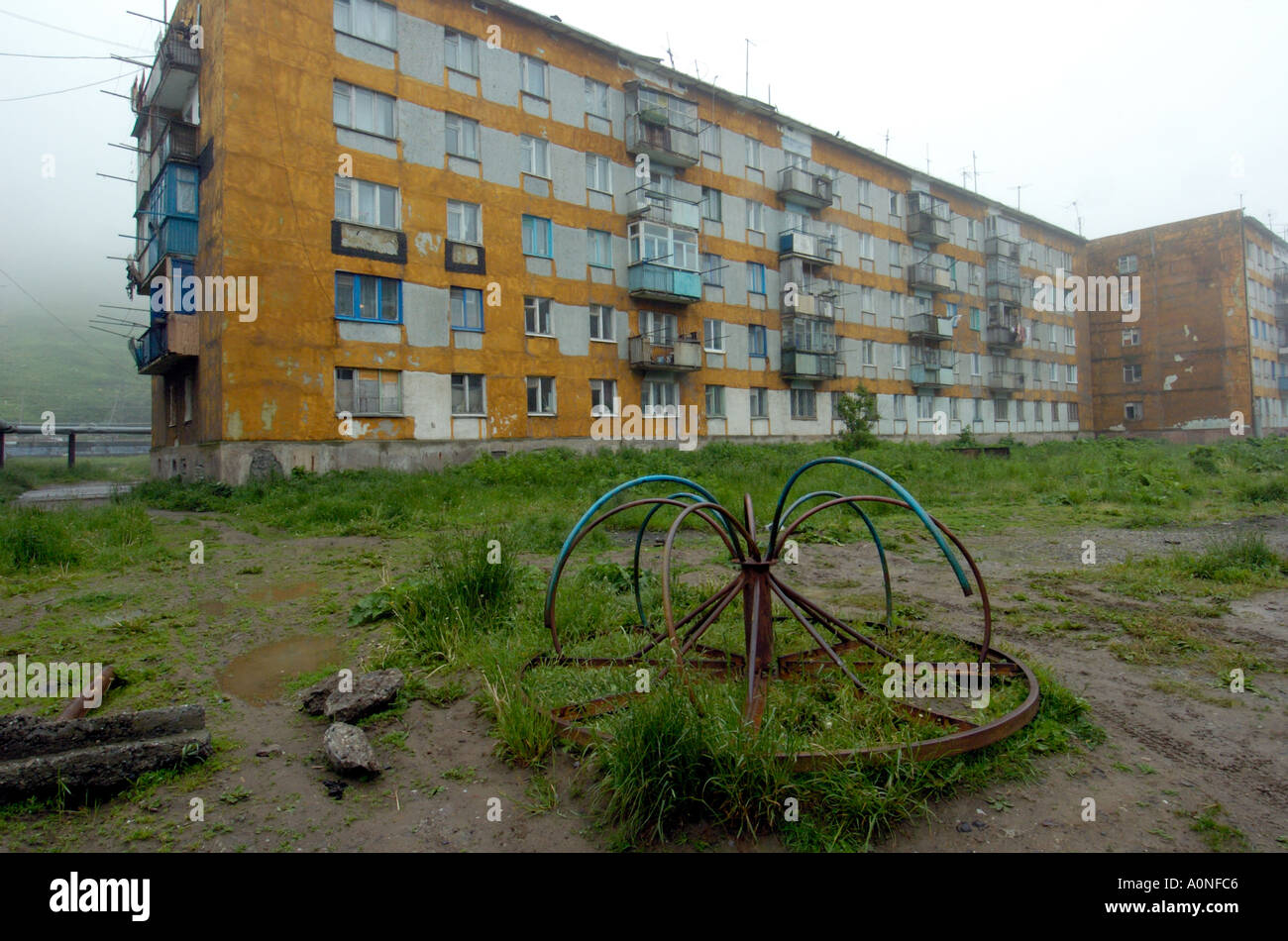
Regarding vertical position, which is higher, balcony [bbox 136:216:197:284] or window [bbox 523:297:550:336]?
balcony [bbox 136:216:197:284]

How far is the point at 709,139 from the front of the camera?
30.5 metres

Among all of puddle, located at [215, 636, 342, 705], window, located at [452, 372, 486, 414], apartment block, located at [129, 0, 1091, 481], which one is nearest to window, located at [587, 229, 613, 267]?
apartment block, located at [129, 0, 1091, 481]

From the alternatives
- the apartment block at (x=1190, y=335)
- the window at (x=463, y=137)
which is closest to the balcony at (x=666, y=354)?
the window at (x=463, y=137)

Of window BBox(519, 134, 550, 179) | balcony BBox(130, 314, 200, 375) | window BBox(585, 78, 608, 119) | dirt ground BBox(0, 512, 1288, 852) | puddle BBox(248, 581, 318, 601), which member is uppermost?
window BBox(585, 78, 608, 119)

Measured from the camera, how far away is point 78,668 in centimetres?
489

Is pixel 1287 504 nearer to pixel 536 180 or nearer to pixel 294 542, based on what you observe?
pixel 294 542

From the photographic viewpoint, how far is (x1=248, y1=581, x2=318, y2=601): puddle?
7.39 meters

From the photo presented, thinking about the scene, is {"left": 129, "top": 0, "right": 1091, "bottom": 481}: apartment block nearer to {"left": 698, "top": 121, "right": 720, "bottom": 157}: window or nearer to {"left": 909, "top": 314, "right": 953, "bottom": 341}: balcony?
{"left": 698, "top": 121, "right": 720, "bottom": 157}: window

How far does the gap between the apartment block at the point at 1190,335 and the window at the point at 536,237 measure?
48.2m

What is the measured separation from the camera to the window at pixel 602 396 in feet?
84.0

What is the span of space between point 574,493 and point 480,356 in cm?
798

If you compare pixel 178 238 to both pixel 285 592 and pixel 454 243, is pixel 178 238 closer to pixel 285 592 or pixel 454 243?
pixel 454 243

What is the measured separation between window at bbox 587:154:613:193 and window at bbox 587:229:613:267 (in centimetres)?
166

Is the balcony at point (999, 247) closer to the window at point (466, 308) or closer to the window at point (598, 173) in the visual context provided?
the window at point (598, 173)
